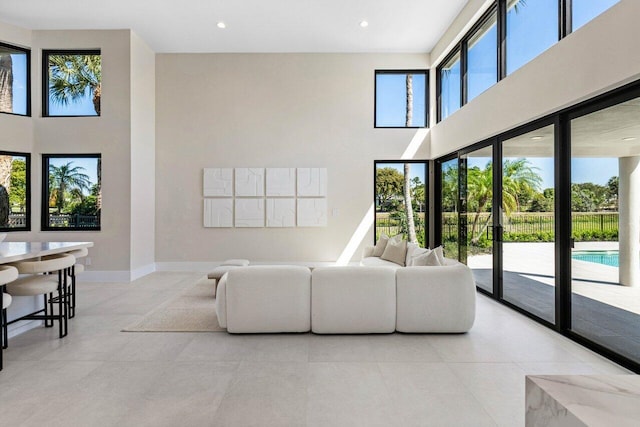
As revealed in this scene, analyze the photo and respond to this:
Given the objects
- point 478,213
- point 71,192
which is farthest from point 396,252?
point 71,192

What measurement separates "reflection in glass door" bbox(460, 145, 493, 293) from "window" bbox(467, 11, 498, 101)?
38.0 inches

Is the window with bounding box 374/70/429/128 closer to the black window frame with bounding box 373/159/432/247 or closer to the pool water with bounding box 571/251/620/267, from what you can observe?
the black window frame with bounding box 373/159/432/247

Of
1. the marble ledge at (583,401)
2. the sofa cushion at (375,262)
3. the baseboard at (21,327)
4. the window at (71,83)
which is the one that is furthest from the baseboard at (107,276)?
the marble ledge at (583,401)

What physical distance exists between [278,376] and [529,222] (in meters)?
3.37

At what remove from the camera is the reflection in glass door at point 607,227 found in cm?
280

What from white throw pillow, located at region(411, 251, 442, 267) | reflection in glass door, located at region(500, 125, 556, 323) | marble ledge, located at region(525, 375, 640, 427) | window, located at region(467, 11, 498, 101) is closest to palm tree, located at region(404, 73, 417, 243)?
window, located at region(467, 11, 498, 101)

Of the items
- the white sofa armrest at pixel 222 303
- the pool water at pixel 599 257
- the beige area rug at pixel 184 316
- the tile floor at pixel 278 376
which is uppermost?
the pool water at pixel 599 257

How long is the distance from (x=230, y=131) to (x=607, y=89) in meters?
6.10

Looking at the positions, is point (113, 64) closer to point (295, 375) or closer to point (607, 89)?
point (295, 375)

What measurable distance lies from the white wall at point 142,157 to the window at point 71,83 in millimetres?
654

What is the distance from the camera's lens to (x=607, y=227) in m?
3.01

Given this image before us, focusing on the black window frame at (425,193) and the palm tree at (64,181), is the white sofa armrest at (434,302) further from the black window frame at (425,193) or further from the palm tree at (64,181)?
the palm tree at (64,181)

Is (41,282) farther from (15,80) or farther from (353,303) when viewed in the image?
(15,80)

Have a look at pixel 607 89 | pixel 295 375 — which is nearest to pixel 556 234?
pixel 607 89
